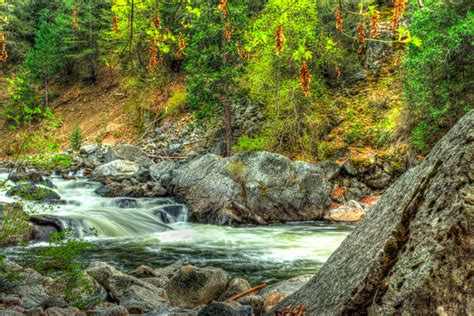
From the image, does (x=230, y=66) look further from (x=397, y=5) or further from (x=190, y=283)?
(x=397, y=5)

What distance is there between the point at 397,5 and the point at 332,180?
13.0 m

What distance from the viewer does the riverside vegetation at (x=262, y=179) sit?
238cm

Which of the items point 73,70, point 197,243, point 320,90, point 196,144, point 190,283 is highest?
point 73,70

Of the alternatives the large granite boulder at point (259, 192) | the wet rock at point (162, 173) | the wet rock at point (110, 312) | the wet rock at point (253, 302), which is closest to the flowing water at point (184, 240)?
the large granite boulder at point (259, 192)

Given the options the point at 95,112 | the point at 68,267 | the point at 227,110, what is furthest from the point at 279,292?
the point at 95,112

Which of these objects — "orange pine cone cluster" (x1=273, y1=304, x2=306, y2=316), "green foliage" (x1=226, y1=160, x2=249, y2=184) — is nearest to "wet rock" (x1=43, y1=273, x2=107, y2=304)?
"orange pine cone cluster" (x1=273, y1=304, x2=306, y2=316)

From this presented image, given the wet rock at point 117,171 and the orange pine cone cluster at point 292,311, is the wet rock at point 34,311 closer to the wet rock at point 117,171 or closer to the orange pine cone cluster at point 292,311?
the orange pine cone cluster at point 292,311

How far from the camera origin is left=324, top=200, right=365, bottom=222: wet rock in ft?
43.8

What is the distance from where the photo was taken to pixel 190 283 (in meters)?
6.07

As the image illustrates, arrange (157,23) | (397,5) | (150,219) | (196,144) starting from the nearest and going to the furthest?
1. (397,5)
2. (157,23)
3. (150,219)
4. (196,144)

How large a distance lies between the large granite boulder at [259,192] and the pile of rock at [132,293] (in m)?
6.54

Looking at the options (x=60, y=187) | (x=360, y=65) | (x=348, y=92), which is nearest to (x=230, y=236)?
(x=60, y=187)

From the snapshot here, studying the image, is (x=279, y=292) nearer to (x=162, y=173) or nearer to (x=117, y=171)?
(x=162, y=173)

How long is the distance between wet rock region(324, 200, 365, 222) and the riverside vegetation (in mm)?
49
